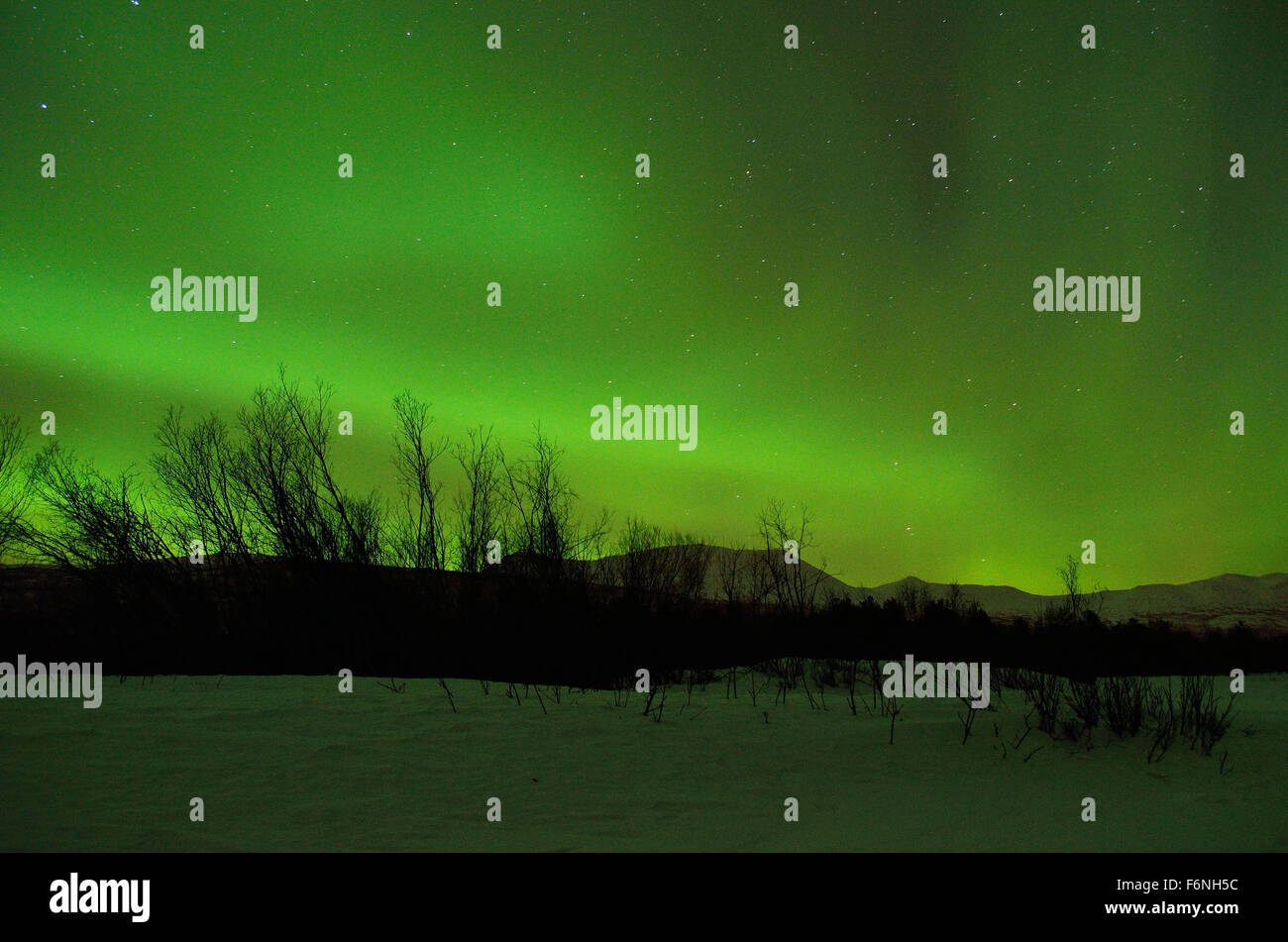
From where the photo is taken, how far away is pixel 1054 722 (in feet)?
28.8

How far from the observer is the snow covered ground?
5.13 m

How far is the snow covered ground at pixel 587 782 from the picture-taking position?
5133mm

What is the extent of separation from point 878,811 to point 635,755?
266cm

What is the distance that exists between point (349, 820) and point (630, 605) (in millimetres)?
20320

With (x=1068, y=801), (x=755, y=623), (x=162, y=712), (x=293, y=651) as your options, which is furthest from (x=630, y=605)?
(x=1068, y=801)

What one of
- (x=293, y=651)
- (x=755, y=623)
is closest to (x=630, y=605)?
(x=755, y=623)

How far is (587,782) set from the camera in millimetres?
6777
